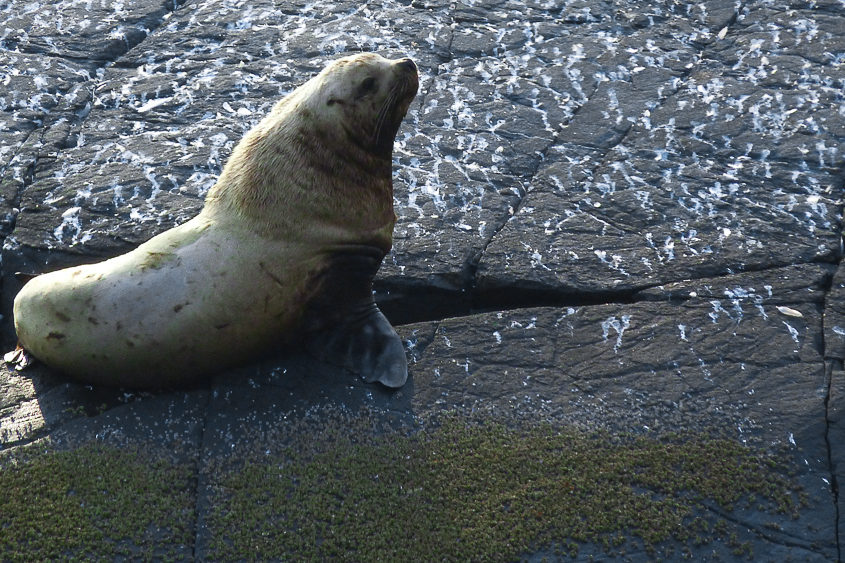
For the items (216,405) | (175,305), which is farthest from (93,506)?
(175,305)

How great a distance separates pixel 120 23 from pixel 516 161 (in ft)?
13.2

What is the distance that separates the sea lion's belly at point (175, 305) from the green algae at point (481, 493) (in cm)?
68

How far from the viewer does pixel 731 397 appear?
523cm

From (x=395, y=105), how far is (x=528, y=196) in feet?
5.69

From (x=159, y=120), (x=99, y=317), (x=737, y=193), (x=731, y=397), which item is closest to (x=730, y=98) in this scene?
(x=737, y=193)

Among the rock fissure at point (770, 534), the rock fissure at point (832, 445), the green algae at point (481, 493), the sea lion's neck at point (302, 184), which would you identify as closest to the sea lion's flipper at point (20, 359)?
the sea lion's neck at point (302, 184)

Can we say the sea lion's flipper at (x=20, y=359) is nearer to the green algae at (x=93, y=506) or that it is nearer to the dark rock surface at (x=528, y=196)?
the dark rock surface at (x=528, y=196)

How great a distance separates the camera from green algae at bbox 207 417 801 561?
4500 mm

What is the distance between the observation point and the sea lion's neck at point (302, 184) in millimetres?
5195

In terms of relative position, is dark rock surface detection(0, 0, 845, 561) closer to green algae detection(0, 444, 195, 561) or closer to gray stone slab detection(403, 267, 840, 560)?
gray stone slab detection(403, 267, 840, 560)

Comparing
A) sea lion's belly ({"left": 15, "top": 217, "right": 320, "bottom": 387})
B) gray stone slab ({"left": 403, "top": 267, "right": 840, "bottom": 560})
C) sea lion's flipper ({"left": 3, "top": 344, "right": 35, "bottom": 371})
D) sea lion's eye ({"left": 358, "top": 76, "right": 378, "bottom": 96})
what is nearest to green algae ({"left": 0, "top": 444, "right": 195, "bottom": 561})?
sea lion's belly ({"left": 15, "top": 217, "right": 320, "bottom": 387})

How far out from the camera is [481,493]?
4746mm

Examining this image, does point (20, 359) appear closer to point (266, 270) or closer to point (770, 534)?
point (266, 270)

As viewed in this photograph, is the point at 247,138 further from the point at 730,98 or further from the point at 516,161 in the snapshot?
the point at 730,98
